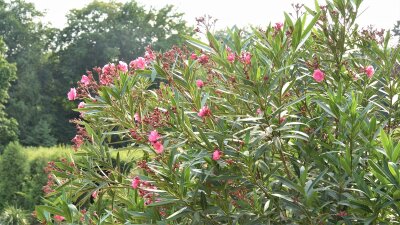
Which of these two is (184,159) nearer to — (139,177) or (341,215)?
(139,177)

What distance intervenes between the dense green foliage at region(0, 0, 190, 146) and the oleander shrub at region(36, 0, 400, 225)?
26587mm

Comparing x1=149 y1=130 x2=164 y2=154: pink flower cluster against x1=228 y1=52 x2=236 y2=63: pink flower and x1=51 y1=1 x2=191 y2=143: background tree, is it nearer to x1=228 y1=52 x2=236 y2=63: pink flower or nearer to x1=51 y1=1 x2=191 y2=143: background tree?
x1=228 y1=52 x2=236 y2=63: pink flower

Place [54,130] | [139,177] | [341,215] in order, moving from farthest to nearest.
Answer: [54,130], [139,177], [341,215]

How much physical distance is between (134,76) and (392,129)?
117 cm

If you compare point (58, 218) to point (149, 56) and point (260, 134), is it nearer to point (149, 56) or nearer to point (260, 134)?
point (149, 56)

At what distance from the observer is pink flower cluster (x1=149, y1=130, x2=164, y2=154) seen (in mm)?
2357

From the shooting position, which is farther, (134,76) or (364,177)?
(134,76)

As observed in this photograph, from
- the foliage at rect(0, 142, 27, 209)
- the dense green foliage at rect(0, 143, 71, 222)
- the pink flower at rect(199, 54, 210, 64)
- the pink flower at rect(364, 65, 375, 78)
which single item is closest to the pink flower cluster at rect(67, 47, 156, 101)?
the pink flower at rect(199, 54, 210, 64)

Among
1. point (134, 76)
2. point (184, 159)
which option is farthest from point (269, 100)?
point (134, 76)

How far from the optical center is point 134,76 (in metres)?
2.55

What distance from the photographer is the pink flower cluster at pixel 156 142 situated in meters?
2.36

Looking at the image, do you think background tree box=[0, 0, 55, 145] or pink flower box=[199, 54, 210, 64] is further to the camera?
background tree box=[0, 0, 55, 145]

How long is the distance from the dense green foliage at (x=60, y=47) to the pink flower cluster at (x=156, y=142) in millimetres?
26847

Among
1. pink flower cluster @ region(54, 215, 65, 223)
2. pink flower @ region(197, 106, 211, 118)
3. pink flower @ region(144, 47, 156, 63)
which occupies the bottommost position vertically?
pink flower cluster @ region(54, 215, 65, 223)
